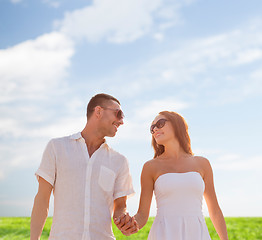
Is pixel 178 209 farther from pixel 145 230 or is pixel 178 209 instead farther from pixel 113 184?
pixel 145 230

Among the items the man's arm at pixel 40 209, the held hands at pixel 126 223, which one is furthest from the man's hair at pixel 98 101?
the held hands at pixel 126 223

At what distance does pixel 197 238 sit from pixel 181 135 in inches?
56.7

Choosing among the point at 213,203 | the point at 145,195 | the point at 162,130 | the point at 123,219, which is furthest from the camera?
the point at 162,130

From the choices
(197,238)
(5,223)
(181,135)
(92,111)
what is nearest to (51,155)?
(92,111)

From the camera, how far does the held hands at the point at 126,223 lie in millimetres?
4578

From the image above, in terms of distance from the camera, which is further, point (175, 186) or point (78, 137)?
point (78, 137)

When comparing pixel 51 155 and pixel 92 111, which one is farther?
pixel 92 111

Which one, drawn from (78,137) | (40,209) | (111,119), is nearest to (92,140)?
(78,137)

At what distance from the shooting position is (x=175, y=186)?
4.93 metres

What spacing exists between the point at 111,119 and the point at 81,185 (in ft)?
3.64

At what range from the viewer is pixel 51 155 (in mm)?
4898

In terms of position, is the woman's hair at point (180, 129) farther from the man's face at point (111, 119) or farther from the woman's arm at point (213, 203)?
the man's face at point (111, 119)

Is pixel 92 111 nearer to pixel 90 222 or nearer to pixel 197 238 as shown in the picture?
pixel 90 222

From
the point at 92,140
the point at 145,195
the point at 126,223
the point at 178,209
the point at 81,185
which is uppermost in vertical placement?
the point at 92,140
